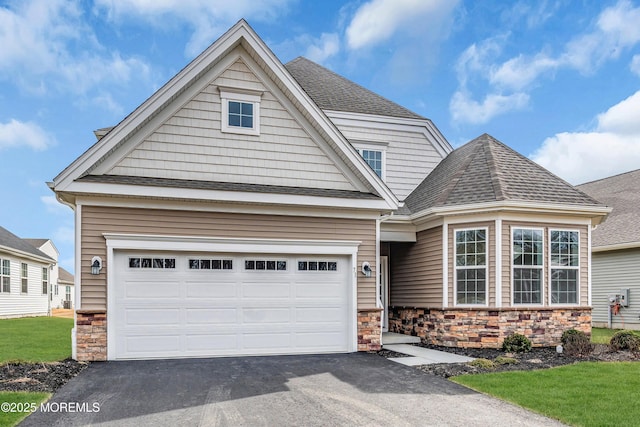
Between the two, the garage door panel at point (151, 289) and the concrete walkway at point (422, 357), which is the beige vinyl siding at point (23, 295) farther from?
the concrete walkway at point (422, 357)

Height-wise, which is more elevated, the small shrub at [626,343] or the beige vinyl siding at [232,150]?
the beige vinyl siding at [232,150]

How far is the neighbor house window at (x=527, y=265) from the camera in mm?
11492

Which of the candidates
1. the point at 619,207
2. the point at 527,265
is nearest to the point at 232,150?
the point at 527,265

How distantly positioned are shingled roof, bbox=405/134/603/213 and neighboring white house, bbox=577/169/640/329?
20.3ft

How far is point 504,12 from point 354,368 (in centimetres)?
1152

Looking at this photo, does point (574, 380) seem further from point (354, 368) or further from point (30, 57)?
point (30, 57)

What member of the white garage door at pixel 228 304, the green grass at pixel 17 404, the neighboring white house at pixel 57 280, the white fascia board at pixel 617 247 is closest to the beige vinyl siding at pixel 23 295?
the neighboring white house at pixel 57 280

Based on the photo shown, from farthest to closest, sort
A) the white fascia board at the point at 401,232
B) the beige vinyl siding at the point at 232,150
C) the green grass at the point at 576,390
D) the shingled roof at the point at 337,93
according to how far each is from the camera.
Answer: the shingled roof at the point at 337,93 < the white fascia board at the point at 401,232 < the beige vinyl siding at the point at 232,150 < the green grass at the point at 576,390

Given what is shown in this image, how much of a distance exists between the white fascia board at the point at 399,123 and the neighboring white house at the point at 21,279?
54.0ft

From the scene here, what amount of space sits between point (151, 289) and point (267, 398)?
4.18 metres

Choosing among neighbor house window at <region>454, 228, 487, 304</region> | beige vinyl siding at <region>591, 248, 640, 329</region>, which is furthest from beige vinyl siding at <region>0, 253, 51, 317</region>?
beige vinyl siding at <region>591, 248, 640, 329</region>

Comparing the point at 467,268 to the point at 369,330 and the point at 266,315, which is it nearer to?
the point at 369,330

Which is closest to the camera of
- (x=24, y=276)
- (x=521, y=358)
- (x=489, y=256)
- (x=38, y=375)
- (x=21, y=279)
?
(x=38, y=375)

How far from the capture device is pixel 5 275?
22828 mm
